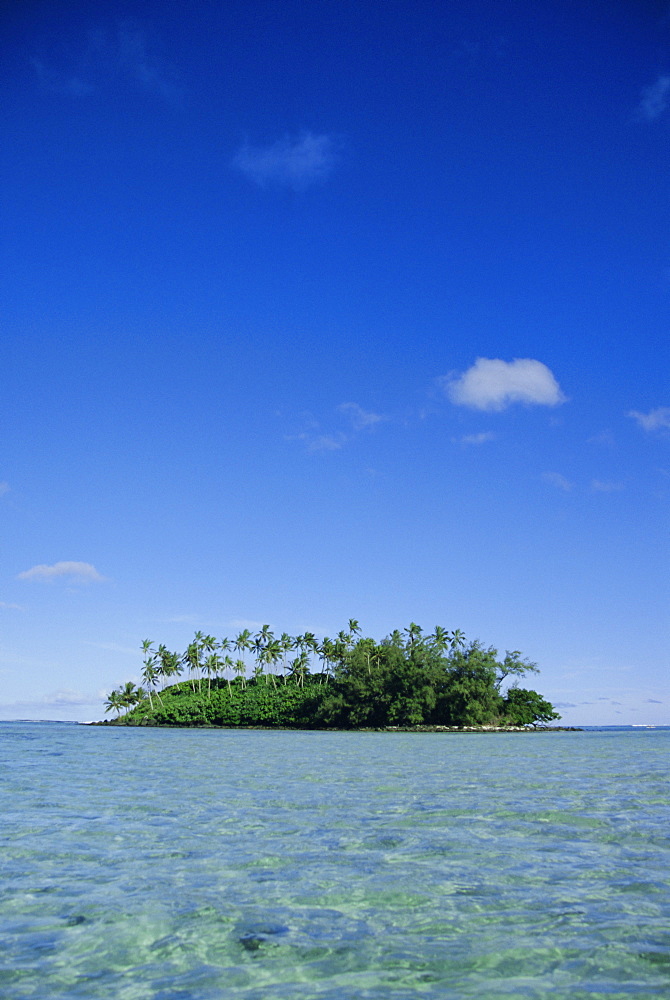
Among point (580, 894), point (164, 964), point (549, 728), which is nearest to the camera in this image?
point (164, 964)

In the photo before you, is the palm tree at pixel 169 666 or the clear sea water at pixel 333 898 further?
the palm tree at pixel 169 666

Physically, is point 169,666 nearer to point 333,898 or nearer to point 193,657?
point 193,657

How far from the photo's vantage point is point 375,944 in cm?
659

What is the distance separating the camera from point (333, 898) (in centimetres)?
812

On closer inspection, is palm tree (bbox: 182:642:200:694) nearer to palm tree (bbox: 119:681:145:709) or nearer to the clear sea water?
palm tree (bbox: 119:681:145:709)

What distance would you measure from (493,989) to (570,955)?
113 centimetres

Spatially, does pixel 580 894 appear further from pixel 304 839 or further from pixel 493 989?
pixel 304 839

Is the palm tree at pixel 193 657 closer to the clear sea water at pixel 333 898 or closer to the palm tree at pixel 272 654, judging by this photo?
the palm tree at pixel 272 654

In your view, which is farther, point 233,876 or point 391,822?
point 391,822

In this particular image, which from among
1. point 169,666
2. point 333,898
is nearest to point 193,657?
point 169,666

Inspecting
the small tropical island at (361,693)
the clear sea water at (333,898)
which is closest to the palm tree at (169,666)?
the small tropical island at (361,693)

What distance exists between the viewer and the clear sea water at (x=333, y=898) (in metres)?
5.79

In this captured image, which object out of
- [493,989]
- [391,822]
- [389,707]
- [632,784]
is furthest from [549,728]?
[493,989]

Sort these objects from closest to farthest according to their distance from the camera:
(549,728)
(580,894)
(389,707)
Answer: (580,894) < (389,707) < (549,728)
